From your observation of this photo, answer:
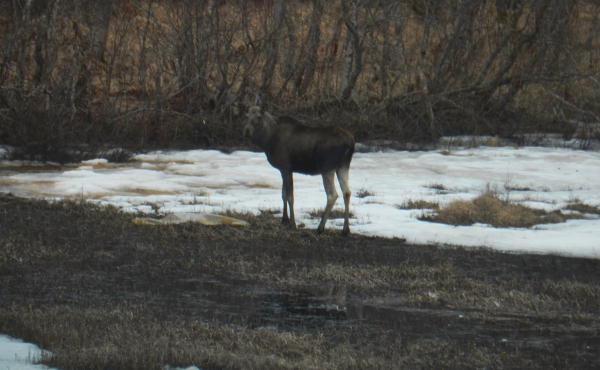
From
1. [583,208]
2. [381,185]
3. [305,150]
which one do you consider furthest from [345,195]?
[381,185]

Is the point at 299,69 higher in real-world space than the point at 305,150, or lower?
higher

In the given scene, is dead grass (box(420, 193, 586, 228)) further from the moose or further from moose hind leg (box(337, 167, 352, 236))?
the moose

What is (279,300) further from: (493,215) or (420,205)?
(420,205)

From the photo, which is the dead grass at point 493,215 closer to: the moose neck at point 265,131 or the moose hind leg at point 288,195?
the moose hind leg at point 288,195

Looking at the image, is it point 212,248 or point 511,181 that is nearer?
point 212,248

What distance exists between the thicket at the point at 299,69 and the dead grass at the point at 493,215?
334 inches

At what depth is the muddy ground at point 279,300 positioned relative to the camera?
15.4 feet

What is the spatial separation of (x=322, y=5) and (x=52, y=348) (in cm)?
1557

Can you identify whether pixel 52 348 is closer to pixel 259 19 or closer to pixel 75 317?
pixel 75 317

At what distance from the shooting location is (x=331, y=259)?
7930 mm


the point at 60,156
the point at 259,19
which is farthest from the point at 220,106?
the point at 60,156

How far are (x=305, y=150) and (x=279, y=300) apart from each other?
3416mm

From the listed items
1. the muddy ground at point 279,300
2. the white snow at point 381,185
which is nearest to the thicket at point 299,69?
the white snow at point 381,185

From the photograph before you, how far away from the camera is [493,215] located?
10516 millimetres
